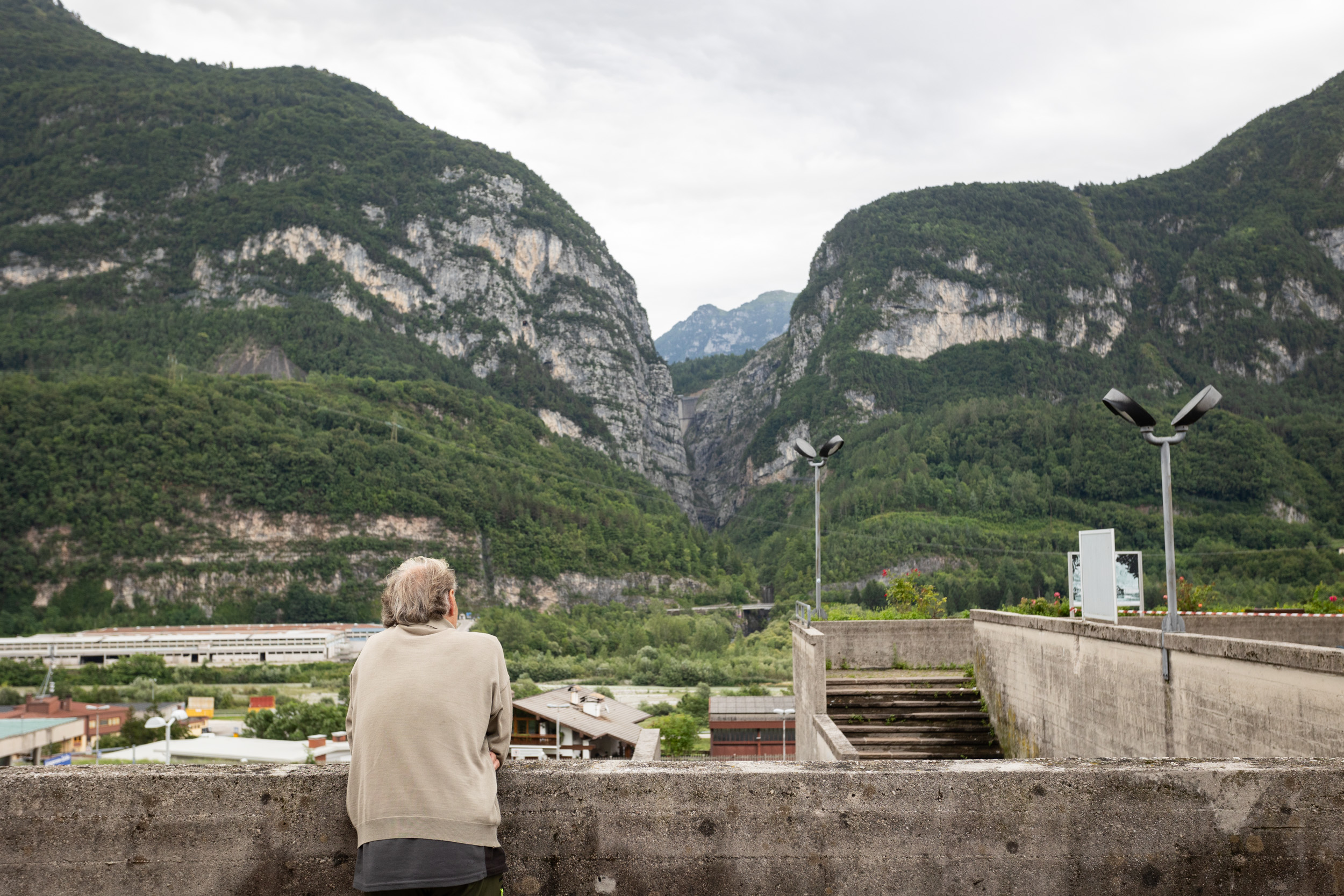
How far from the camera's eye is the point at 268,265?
170500 mm

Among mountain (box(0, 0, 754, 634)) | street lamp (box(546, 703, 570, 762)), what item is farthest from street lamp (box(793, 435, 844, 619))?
mountain (box(0, 0, 754, 634))

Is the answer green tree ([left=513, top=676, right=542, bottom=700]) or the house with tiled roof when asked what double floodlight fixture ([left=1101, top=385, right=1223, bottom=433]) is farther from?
green tree ([left=513, top=676, right=542, bottom=700])

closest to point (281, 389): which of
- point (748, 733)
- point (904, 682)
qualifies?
point (748, 733)

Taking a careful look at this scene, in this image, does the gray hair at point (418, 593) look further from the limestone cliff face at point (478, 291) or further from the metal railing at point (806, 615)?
the limestone cliff face at point (478, 291)

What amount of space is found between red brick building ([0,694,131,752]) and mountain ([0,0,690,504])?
103 m

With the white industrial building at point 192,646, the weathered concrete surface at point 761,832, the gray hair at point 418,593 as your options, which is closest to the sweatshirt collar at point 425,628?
the gray hair at point 418,593

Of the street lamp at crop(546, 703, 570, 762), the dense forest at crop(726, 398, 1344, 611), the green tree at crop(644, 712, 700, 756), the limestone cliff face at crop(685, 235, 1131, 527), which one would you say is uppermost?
the limestone cliff face at crop(685, 235, 1131, 527)

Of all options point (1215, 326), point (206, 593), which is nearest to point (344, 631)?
point (206, 593)

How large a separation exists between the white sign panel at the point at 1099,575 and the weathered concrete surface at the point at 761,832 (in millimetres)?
9174

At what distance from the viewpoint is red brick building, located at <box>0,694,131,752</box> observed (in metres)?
51.0

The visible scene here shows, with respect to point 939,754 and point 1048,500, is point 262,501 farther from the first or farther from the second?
point 939,754

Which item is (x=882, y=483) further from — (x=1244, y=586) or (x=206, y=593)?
(x=206, y=593)

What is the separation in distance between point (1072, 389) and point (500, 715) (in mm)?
185095

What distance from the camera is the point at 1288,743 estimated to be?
22.1ft
